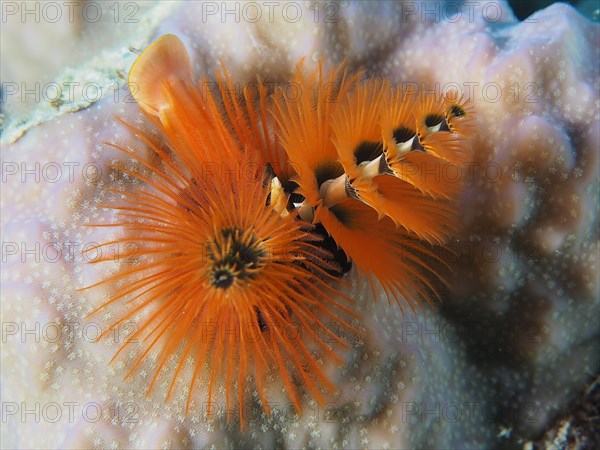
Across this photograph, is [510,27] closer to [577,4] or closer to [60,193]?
[577,4]

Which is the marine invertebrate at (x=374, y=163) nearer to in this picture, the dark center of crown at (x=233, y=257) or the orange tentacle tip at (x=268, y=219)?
the orange tentacle tip at (x=268, y=219)

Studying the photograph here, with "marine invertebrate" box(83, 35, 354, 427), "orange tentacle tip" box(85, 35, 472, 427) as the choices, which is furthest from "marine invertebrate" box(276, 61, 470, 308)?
"marine invertebrate" box(83, 35, 354, 427)

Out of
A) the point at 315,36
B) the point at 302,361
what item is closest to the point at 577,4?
the point at 315,36

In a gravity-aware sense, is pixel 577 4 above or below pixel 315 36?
below

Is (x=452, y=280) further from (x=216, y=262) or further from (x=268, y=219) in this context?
(x=216, y=262)

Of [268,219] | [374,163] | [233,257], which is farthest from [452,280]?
[233,257]

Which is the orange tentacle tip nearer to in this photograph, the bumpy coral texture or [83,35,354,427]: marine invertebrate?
[83,35,354,427]: marine invertebrate
